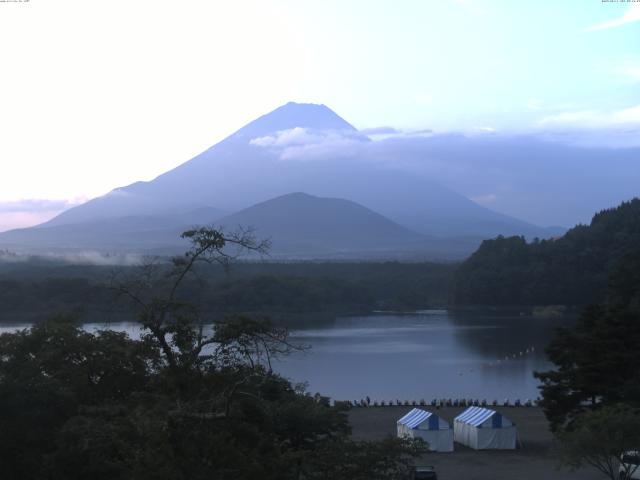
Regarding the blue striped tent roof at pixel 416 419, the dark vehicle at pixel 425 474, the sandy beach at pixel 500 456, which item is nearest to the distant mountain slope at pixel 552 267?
the sandy beach at pixel 500 456

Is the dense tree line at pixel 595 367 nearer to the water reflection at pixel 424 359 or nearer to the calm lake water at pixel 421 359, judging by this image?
the calm lake water at pixel 421 359

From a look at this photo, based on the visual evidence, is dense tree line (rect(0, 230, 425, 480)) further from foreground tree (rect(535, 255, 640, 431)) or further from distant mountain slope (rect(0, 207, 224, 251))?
distant mountain slope (rect(0, 207, 224, 251))

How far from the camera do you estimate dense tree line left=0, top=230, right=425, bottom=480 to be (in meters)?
3.98

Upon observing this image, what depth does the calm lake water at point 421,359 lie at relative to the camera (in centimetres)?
1744

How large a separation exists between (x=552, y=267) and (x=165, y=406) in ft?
121

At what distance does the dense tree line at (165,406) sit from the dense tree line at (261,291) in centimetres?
1758

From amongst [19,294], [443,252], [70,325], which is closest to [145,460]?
[70,325]

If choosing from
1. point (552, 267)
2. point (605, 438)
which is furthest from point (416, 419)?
point (552, 267)

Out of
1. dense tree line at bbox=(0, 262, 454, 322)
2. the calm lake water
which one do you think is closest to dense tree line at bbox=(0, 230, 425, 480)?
the calm lake water

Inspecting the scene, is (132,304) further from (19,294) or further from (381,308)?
(381,308)

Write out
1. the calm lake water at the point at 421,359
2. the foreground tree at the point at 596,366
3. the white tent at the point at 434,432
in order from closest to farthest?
the foreground tree at the point at 596,366 < the white tent at the point at 434,432 < the calm lake water at the point at 421,359

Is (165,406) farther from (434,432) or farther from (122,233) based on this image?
(122,233)

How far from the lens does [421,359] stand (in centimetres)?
2183

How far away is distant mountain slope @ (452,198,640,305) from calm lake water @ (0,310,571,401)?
557 cm
